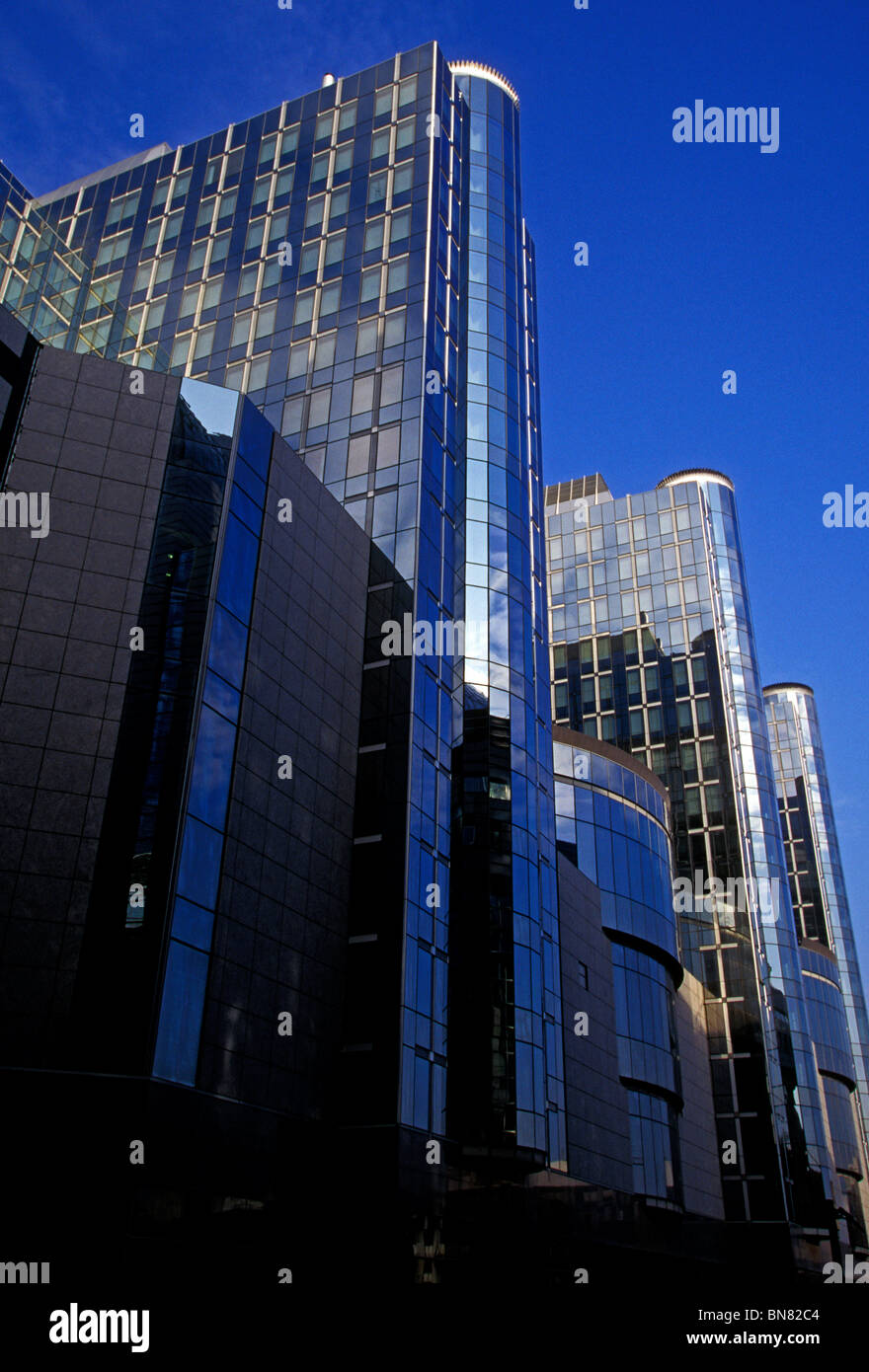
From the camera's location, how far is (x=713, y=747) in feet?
338

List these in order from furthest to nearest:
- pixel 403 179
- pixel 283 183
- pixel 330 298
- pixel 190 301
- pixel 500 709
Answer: pixel 283 183 → pixel 190 301 → pixel 403 179 → pixel 330 298 → pixel 500 709

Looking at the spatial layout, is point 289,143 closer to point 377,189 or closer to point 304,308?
point 377,189

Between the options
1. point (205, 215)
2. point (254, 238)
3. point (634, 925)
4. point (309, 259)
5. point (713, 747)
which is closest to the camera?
point (309, 259)

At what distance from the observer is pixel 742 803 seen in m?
102

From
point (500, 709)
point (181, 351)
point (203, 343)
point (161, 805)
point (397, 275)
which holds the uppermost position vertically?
point (181, 351)

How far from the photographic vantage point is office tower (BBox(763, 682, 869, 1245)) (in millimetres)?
120250

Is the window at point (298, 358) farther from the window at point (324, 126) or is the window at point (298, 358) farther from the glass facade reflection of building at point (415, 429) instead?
the window at point (324, 126)

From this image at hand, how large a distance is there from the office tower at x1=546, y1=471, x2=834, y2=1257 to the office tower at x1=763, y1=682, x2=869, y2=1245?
80.8 ft

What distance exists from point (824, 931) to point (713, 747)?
65975 mm

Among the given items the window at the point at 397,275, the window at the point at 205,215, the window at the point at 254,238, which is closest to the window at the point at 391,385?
the window at the point at 397,275

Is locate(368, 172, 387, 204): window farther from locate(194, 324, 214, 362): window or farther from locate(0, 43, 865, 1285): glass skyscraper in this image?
locate(194, 324, 214, 362): window

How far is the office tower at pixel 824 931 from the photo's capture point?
395 ft

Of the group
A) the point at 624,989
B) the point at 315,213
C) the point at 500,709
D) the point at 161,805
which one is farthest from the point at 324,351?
the point at 624,989
